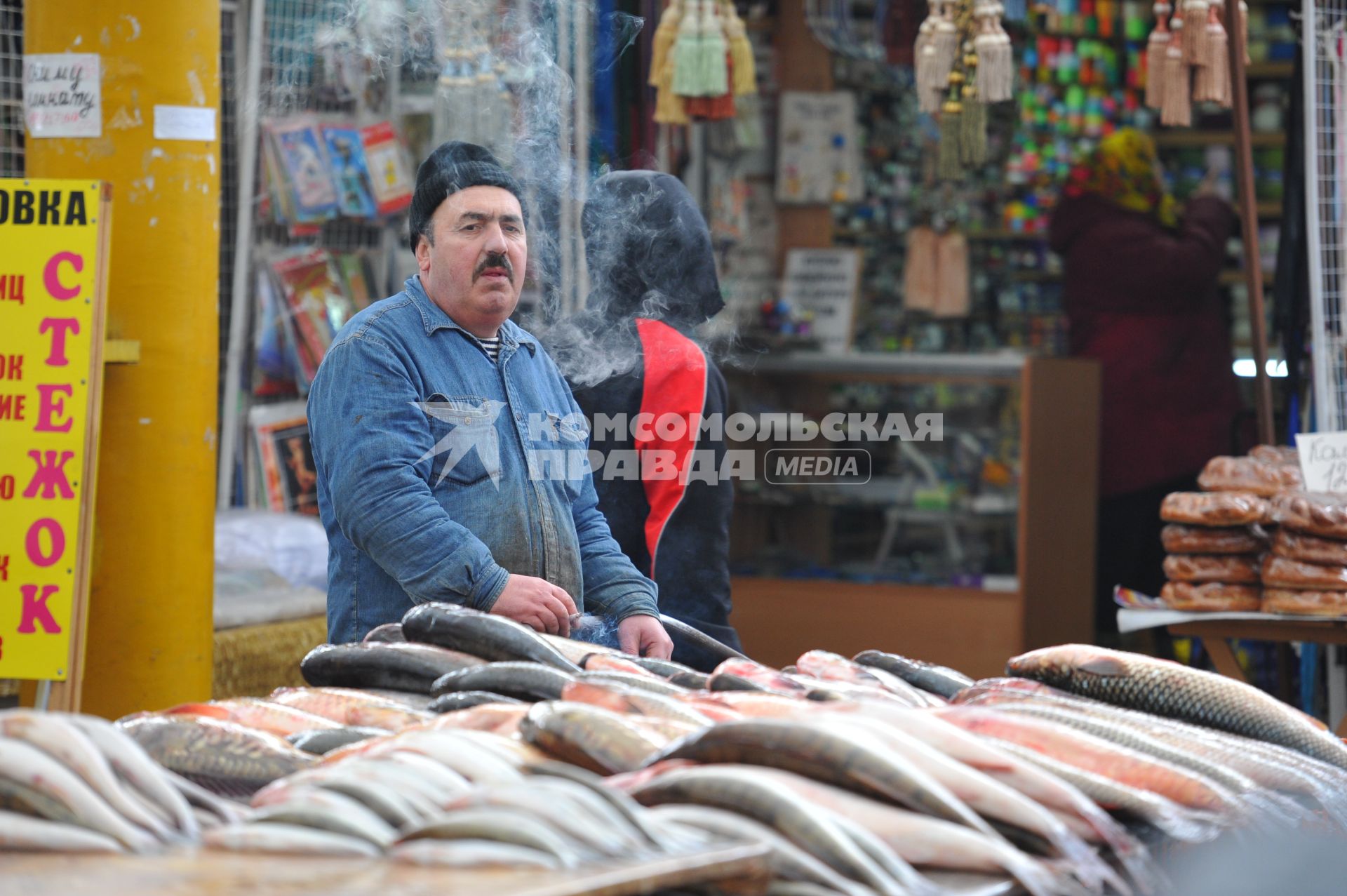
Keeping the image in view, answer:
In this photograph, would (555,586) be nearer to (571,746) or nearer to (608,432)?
(608,432)

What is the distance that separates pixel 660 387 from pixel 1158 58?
9.24ft

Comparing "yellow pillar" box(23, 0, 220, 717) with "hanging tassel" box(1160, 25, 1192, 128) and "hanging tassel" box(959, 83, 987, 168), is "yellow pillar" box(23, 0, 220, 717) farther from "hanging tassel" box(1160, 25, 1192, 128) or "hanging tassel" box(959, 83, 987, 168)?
"hanging tassel" box(1160, 25, 1192, 128)

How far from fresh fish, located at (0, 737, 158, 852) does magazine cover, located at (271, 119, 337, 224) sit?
437 cm

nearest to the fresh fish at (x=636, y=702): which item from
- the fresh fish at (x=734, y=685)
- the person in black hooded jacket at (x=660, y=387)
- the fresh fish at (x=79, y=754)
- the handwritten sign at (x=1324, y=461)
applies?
the fresh fish at (x=734, y=685)

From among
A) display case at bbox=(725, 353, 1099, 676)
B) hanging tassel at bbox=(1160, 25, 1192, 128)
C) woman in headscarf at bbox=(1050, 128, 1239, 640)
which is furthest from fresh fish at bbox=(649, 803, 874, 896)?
woman in headscarf at bbox=(1050, 128, 1239, 640)

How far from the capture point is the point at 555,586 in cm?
300

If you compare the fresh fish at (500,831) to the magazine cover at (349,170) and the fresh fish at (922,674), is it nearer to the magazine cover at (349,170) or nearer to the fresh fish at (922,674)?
the fresh fish at (922,674)

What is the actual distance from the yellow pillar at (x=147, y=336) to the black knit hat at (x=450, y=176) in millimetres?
1126

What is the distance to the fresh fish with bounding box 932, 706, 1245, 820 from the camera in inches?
72.5

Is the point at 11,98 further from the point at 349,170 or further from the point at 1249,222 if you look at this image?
the point at 1249,222

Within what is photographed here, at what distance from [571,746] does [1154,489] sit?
550cm

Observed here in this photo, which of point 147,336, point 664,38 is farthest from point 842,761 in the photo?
point 664,38

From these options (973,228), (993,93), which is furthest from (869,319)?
(993,93)

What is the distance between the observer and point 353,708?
86.0 inches
